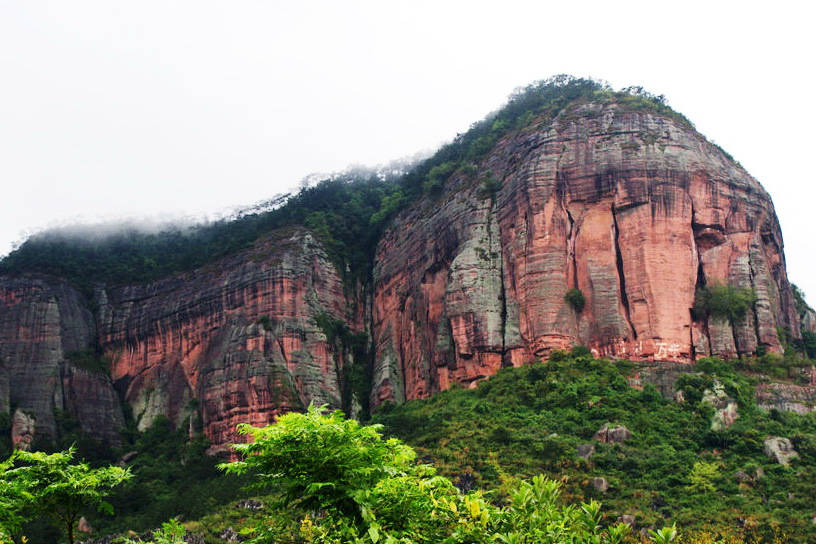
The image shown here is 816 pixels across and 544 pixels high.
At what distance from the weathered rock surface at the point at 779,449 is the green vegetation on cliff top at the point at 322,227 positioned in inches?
1219

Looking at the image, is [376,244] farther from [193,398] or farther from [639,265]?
[639,265]

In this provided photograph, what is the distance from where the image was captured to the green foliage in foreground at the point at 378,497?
10930 mm

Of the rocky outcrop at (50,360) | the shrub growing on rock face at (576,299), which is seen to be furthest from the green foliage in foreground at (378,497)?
the rocky outcrop at (50,360)

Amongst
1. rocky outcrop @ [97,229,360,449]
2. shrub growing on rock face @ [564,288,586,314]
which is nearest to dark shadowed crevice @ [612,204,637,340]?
shrub growing on rock face @ [564,288,586,314]

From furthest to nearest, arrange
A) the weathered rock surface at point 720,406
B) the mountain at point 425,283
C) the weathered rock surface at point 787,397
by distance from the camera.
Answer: the mountain at point 425,283, the weathered rock surface at point 787,397, the weathered rock surface at point 720,406

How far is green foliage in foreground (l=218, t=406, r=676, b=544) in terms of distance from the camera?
35.9ft

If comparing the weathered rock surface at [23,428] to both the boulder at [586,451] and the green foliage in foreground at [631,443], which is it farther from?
the boulder at [586,451]

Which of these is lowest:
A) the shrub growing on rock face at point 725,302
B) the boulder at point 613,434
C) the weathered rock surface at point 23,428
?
the boulder at point 613,434

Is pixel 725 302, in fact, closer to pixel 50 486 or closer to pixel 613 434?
pixel 613 434

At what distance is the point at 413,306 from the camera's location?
6322 centimetres

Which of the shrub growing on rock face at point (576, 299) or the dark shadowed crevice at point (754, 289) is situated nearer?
the dark shadowed crevice at point (754, 289)

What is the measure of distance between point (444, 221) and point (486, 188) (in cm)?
385

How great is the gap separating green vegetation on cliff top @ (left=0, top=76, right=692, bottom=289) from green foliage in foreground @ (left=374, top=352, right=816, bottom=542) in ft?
68.8

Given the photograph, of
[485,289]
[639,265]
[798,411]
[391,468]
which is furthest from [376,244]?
[391,468]
